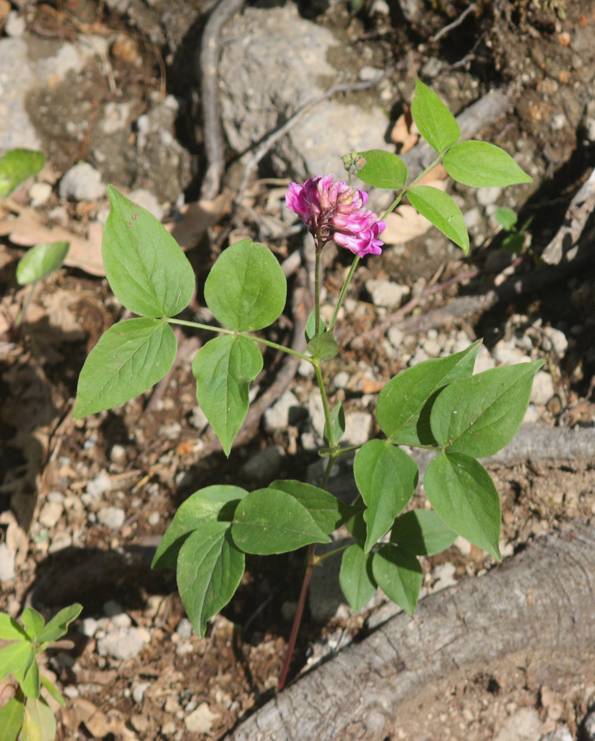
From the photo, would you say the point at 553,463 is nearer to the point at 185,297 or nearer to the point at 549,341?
the point at 549,341

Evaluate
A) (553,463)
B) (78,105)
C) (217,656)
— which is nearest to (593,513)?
(553,463)

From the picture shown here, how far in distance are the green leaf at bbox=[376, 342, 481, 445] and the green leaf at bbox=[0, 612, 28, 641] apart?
45.7 inches

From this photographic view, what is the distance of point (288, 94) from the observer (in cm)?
320

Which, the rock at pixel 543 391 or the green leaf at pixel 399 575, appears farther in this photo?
the rock at pixel 543 391

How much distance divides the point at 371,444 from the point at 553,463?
102cm

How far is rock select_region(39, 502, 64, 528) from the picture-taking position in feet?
8.94

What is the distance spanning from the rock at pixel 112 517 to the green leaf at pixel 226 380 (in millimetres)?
1205

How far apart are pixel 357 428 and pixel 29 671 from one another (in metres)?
1.26

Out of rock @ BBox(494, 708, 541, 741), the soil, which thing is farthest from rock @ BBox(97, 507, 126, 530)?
rock @ BBox(494, 708, 541, 741)

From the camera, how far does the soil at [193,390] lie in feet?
7.88

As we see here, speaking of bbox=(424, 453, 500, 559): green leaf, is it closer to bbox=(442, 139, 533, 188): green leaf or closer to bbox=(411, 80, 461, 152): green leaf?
bbox=(442, 139, 533, 188): green leaf

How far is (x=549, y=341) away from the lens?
2680mm

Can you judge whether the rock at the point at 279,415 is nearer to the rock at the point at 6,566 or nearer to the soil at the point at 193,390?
the soil at the point at 193,390

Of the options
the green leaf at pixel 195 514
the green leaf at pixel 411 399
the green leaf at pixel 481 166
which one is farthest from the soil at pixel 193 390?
the green leaf at pixel 481 166
